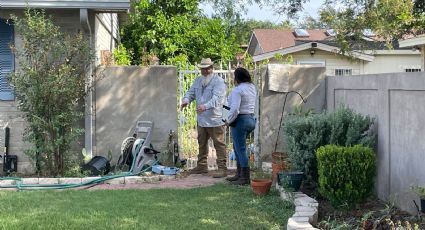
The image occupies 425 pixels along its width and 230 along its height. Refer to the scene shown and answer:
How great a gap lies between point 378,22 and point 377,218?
10113 mm

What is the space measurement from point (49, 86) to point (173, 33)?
11.6m

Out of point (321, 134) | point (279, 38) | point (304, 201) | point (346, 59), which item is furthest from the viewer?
point (279, 38)

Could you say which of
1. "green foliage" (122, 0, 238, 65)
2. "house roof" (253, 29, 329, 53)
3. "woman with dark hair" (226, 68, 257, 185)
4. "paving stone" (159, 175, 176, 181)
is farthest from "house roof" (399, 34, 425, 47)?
"house roof" (253, 29, 329, 53)

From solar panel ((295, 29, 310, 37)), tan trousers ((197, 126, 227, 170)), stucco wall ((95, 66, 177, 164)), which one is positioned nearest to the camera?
tan trousers ((197, 126, 227, 170))

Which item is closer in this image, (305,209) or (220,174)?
(305,209)

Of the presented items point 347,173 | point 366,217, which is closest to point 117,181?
point 347,173

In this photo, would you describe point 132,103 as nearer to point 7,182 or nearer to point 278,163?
point 7,182

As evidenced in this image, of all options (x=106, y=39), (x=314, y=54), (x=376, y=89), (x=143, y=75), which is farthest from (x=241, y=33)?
(x=376, y=89)

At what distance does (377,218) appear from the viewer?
210 inches

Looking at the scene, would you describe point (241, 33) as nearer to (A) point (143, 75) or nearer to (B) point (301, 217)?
(A) point (143, 75)

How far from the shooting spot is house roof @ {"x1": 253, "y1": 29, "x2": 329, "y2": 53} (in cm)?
2936

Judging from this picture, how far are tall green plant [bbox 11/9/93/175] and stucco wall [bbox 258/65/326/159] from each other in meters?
3.13

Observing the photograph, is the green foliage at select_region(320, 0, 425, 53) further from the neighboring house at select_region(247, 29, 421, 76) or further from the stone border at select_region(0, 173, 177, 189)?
the stone border at select_region(0, 173, 177, 189)

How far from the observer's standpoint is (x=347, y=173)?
580 centimetres
